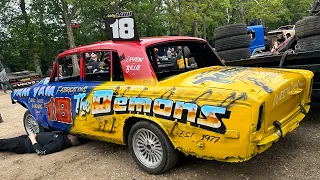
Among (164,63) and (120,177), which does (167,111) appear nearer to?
(120,177)

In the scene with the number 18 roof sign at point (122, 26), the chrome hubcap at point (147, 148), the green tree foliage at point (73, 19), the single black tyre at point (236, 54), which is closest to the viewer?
the chrome hubcap at point (147, 148)

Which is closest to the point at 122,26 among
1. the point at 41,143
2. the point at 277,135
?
the point at 277,135

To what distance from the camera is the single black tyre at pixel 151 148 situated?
141 inches

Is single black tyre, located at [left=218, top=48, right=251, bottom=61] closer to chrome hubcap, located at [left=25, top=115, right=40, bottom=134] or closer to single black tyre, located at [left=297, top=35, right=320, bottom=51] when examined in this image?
single black tyre, located at [left=297, top=35, right=320, bottom=51]

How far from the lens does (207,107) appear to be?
3.10 meters

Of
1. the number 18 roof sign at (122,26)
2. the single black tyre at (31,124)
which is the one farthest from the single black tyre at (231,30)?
the single black tyre at (31,124)

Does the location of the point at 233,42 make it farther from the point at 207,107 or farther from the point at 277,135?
the point at 207,107

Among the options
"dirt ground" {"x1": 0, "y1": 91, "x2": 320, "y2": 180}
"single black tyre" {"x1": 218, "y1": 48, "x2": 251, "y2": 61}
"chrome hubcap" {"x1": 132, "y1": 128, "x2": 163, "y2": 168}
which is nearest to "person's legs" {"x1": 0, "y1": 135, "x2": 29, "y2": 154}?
"dirt ground" {"x1": 0, "y1": 91, "x2": 320, "y2": 180}

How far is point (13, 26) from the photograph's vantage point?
22906 millimetres

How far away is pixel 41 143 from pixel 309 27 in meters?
4.77

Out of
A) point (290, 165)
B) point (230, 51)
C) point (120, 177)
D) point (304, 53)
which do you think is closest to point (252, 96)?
point (290, 165)

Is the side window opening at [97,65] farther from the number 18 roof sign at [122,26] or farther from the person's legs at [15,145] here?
the person's legs at [15,145]

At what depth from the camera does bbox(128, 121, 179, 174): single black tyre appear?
3.58 metres

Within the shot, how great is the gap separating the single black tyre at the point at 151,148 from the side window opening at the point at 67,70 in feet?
6.05
